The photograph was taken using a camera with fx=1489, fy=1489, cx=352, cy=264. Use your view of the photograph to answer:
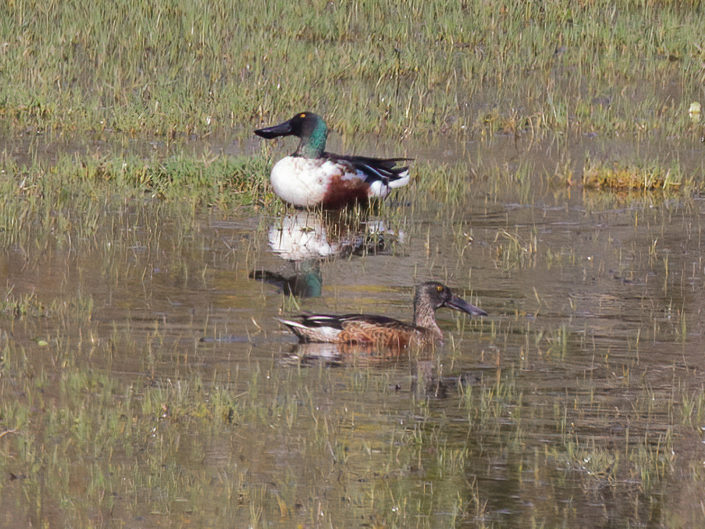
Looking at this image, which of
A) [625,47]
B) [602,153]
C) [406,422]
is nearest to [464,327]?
[406,422]

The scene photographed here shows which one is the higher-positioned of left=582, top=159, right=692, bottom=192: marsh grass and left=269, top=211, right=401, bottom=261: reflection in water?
left=582, top=159, right=692, bottom=192: marsh grass

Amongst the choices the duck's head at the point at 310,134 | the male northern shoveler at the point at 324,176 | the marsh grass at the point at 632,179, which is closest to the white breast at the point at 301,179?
the male northern shoveler at the point at 324,176

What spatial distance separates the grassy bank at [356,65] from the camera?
647 inches

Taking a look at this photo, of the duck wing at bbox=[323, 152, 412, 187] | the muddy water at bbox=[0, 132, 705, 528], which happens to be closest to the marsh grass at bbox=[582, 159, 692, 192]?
the muddy water at bbox=[0, 132, 705, 528]

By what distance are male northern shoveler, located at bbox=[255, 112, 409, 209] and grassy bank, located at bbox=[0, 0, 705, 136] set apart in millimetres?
2621

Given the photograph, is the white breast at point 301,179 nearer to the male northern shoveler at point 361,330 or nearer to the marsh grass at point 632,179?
the marsh grass at point 632,179

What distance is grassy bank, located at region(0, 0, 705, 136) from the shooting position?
647 inches

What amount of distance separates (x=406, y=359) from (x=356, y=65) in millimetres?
10050

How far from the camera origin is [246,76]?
17.7 metres

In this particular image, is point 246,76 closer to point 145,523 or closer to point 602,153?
point 602,153

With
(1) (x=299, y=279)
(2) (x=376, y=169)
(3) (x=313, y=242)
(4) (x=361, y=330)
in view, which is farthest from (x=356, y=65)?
(4) (x=361, y=330)

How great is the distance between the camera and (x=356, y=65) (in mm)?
17953

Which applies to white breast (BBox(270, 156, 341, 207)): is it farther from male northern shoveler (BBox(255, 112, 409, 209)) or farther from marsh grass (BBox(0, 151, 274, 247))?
marsh grass (BBox(0, 151, 274, 247))

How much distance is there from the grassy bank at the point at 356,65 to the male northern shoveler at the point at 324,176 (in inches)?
103
